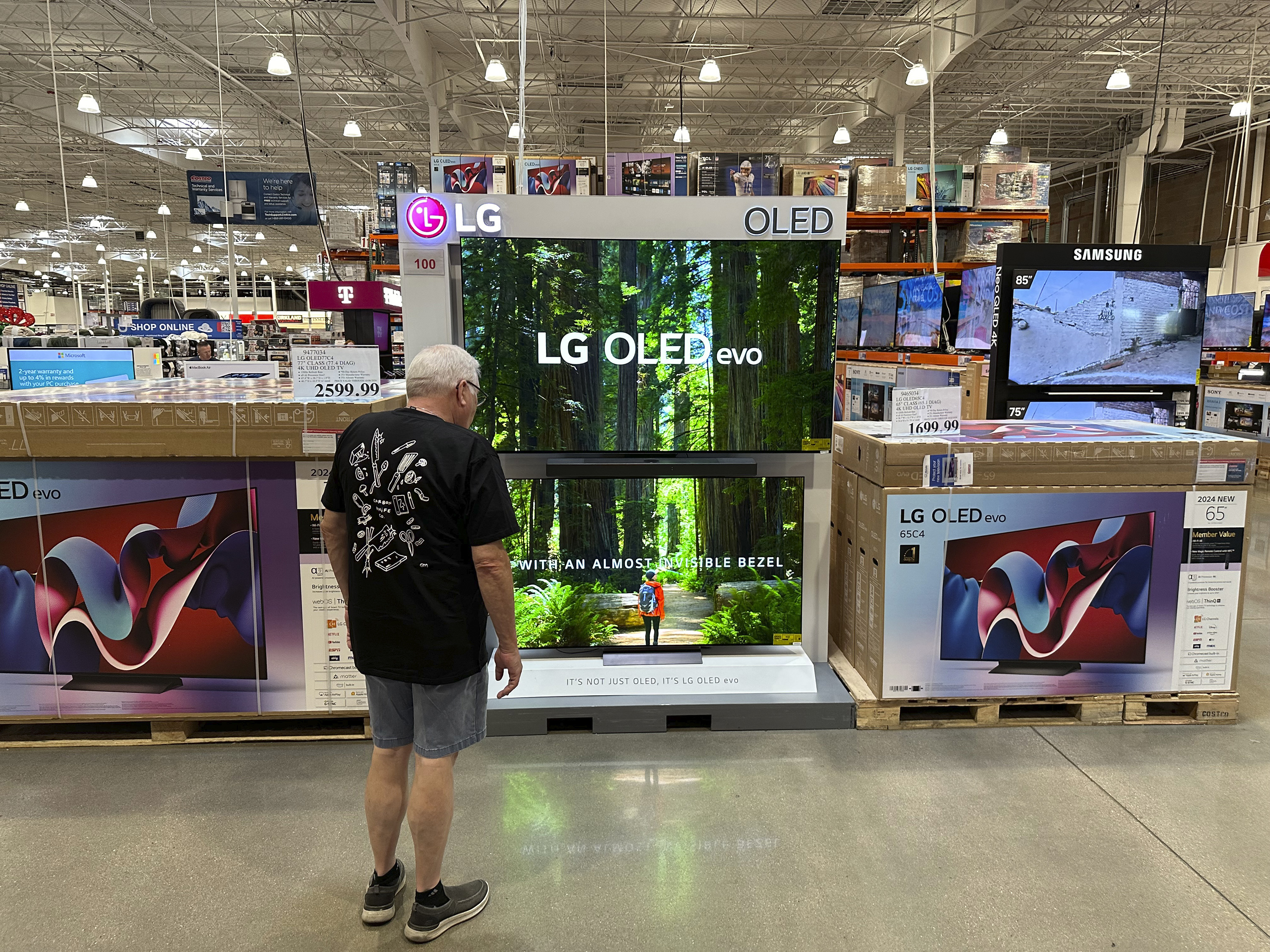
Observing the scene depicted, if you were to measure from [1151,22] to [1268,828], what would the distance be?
14.0 meters

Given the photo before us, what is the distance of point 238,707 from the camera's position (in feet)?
10.8

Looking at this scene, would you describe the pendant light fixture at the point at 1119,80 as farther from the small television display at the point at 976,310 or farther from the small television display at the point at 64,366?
the small television display at the point at 64,366

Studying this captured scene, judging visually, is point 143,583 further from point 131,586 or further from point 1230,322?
point 1230,322

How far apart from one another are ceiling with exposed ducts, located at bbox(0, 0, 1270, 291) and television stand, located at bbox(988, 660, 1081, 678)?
7.42 metres

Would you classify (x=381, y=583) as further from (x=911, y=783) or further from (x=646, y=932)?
(x=911, y=783)

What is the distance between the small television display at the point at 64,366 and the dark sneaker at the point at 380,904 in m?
6.42

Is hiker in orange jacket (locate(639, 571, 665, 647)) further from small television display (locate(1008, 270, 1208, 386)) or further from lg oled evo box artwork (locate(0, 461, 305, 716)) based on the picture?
small television display (locate(1008, 270, 1208, 386))

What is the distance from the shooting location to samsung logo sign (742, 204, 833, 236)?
335 centimetres

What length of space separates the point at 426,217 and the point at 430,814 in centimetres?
230

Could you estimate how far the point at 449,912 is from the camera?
223 centimetres

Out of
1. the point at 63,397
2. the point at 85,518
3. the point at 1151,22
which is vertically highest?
the point at 1151,22

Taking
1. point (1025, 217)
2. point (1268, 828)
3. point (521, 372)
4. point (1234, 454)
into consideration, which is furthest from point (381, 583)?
point (1025, 217)

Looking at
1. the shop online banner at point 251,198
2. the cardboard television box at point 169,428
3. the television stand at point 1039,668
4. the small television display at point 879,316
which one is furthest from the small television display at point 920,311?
the shop online banner at point 251,198

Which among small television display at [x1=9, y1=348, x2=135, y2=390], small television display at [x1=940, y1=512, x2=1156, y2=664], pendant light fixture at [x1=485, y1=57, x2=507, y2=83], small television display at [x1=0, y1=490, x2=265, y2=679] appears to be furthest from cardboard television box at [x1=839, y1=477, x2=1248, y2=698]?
pendant light fixture at [x1=485, y1=57, x2=507, y2=83]
